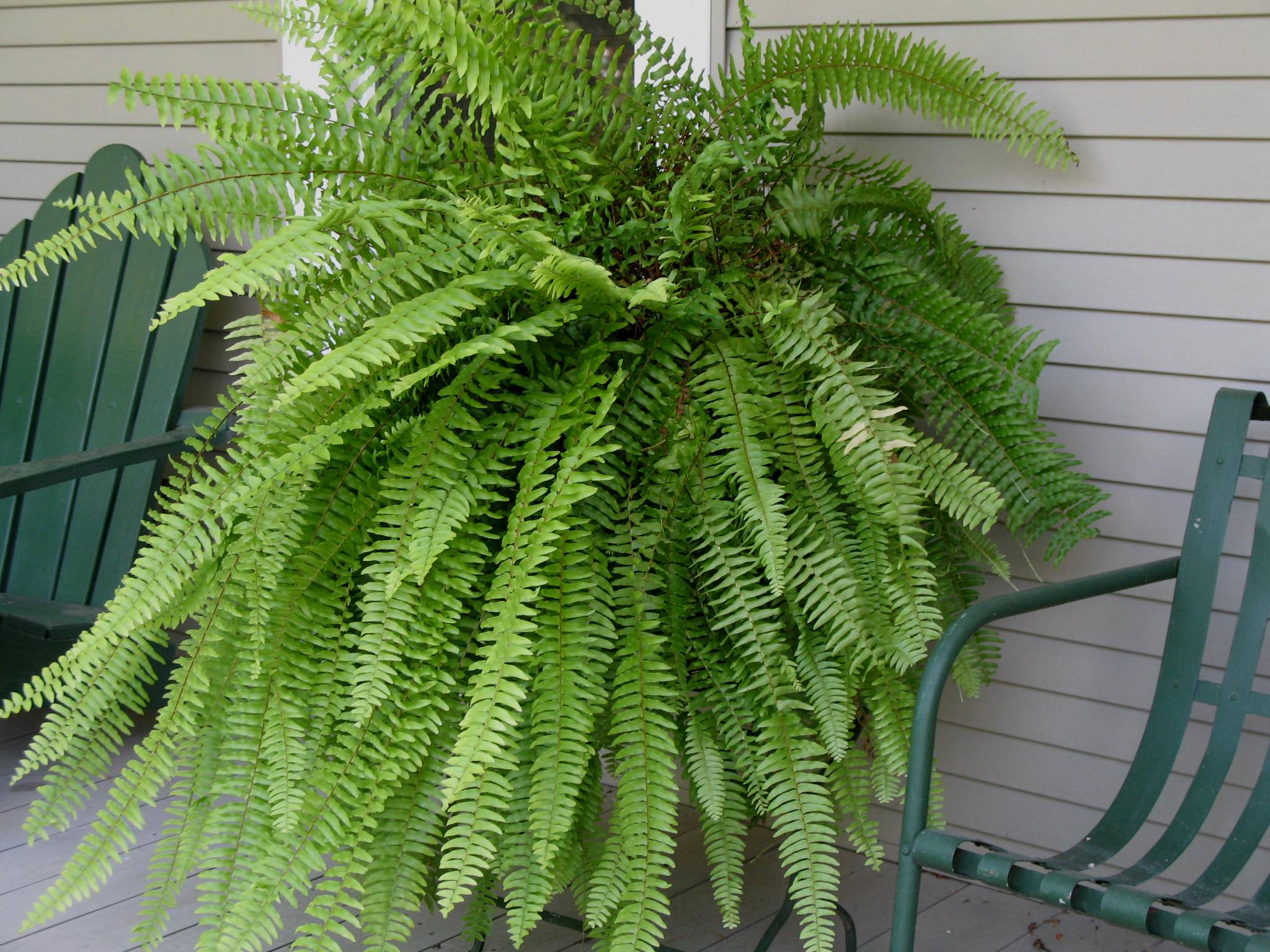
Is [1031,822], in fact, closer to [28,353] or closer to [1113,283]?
[1113,283]

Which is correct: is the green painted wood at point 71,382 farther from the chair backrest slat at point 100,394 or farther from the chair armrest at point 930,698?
the chair armrest at point 930,698

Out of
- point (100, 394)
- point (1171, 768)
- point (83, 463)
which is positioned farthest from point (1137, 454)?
point (100, 394)

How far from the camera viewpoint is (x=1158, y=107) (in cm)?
182

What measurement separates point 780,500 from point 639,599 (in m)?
0.21

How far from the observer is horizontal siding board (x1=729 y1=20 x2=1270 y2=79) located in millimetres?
1753

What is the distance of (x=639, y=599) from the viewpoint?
1461 millimetres

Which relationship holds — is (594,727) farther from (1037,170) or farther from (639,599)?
(1037,170)

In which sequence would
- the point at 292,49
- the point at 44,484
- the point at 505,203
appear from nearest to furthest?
the point at 505,203 < the point at 44,484 < the point at 292,49

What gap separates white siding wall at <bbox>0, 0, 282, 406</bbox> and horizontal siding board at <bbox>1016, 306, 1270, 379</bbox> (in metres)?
1.78

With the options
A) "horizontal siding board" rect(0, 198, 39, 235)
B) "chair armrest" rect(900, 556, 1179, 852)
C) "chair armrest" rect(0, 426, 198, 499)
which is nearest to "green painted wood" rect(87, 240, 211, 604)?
"chair armrest" rect(0, 426, 198, 499)

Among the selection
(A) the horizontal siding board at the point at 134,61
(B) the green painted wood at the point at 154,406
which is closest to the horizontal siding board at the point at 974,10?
(A) the horizontal siding board at the point at 134,61

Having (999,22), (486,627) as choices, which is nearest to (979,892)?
(486,627)

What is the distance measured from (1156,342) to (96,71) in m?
2.48

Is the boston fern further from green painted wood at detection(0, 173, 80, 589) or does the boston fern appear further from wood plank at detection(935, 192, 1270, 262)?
green painted wood at detection(0, 173, 80, 589)
